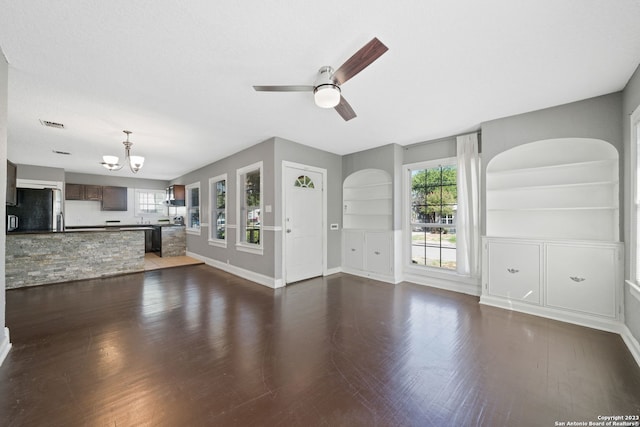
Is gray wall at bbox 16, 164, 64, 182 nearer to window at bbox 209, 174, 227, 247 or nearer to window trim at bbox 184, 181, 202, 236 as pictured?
window trim at bbox 184, 181, 202, 236

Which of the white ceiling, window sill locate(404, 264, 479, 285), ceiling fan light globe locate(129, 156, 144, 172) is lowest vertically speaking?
window sill locate(404, 264, 479, 285)

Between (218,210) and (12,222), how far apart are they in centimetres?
450

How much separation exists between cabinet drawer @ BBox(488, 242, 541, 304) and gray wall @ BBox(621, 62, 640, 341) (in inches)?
27.5

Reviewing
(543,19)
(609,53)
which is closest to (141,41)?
(543,19)

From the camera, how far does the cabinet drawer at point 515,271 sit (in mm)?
3115

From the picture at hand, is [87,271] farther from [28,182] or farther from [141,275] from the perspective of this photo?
[28,182]

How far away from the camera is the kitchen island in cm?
416

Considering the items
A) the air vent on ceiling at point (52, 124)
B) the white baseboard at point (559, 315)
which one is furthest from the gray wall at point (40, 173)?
the white baseboard at point (559, 315)

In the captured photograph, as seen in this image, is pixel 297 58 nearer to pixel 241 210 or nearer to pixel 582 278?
pixel 241 210

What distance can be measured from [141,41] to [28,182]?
772 centimetres

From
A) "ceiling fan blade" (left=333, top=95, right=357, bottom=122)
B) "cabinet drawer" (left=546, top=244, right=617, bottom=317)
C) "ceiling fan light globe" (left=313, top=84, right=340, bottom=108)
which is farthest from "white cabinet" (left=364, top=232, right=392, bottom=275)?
"ceiling fan light globe" (left=313, top=84, right=340, bottom=108)

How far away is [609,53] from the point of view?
2072mm

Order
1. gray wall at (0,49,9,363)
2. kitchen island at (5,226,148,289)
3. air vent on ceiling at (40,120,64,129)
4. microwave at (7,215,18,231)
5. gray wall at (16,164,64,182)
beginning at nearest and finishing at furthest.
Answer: gray wall at (0,49,9,363) → air vent on ceiling at (40,120,64,129) → kitchen island at (5,226,148,289) → microwave at (7,215,18,231) → gray wall at (16,164,64,182)

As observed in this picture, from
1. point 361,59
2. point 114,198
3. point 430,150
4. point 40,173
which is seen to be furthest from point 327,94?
point 114,198
